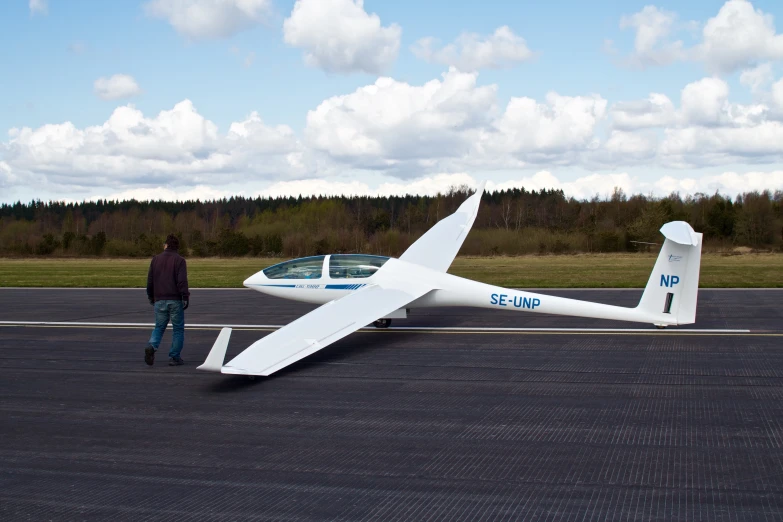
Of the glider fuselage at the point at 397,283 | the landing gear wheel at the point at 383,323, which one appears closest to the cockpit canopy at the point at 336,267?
the glider fuselage at the point at 397,283

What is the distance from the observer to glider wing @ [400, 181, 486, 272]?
18.2 metres

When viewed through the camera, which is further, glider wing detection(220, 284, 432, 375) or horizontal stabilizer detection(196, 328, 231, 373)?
glider wing detection(220, 284, 432, 375)

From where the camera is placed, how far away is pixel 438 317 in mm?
18750

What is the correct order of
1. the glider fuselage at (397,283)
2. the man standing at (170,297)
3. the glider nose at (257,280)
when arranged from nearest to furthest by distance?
the man standing at (170,297), the glider fuselage at (397,283), the glider nose at (257,280)

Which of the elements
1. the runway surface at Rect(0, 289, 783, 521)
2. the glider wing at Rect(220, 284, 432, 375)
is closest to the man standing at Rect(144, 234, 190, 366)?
the runway surface at Rect(0, 289, 783, 521)

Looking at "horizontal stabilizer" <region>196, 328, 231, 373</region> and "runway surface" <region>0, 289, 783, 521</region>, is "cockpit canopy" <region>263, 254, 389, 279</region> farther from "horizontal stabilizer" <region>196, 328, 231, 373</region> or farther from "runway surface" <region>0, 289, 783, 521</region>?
"horizontal stabilizer" <region>196, 328, 231, 373</region>

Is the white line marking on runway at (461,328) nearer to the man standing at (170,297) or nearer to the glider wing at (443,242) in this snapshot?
the glider wing at (443,242)

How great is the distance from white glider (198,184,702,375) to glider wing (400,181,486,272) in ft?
0.09

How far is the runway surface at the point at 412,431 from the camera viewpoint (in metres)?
5.81

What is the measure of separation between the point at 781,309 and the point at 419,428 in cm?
1524

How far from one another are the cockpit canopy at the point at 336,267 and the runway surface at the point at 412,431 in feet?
7.34

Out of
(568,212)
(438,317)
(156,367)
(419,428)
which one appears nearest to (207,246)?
(568,212)

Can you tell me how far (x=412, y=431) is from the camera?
792cm

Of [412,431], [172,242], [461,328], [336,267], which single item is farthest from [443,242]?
[412,431]
